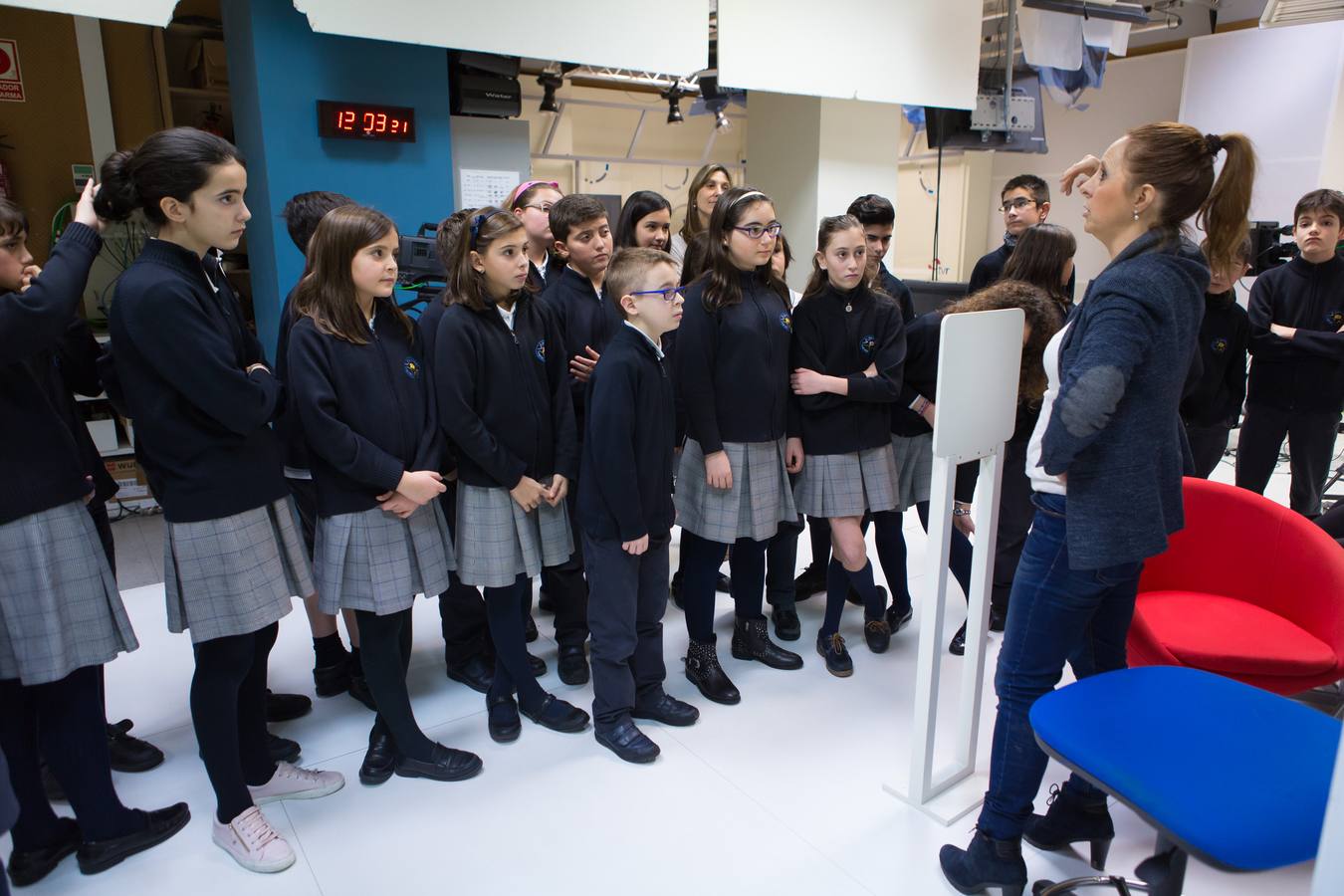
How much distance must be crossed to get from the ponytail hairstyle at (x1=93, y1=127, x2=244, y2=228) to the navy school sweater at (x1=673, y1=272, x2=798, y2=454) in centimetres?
114

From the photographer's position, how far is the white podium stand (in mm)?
1642

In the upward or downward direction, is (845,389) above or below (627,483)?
above

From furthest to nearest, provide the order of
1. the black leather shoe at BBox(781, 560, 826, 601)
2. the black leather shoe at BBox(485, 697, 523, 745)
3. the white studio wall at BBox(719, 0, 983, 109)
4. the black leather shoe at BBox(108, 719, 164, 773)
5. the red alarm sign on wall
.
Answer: the red alarm sign on wall, the white studio wall at BBox(719, 0, 983, 109), the black leather shoe at BBox(781, 560, 826, 601), the black leather shoe at BBox(485, 697, 523, 745), the black leather shoe at BBox(108, 719, 164, 773)

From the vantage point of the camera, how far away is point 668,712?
7.33 feet

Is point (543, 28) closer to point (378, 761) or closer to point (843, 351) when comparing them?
point (843, 351)

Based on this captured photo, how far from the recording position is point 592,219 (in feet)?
8.17

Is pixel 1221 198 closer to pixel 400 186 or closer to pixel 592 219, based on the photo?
pixel 592 219

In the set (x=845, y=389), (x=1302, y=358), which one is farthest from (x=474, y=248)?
(x=1302, y=358)

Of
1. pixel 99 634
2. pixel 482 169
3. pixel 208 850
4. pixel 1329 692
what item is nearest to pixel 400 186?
pixel 482 169

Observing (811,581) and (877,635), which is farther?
(811,581)

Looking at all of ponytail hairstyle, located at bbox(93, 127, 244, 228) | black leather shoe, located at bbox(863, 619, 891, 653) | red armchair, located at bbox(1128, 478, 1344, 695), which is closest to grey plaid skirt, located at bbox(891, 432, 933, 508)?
black leather shoe, located at bbox(863, 619, 891, 653)

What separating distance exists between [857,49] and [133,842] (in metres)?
4.00

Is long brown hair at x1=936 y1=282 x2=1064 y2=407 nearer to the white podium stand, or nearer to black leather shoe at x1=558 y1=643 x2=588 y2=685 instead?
the white podium stand

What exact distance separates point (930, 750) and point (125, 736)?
1934 mm
